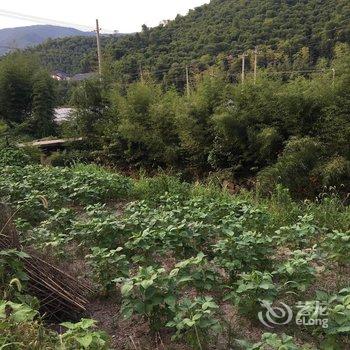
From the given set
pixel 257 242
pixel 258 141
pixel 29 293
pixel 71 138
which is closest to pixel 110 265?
pixel 29 293

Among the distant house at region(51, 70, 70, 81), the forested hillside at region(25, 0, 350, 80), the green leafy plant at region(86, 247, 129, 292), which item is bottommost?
the green leafy plant at region(86, 247, 129, 292)

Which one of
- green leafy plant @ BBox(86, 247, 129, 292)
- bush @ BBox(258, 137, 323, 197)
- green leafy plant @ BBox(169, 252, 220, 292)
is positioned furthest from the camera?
bush @ BBox(258, 137, 323, 197)

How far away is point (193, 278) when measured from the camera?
7.77ft

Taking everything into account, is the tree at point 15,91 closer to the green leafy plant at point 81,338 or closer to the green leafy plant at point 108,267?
the green leafy plant at point 108,267

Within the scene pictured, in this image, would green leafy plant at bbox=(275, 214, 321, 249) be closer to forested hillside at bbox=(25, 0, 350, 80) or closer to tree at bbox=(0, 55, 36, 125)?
tree at bbox=(0, 55, 36, 125)

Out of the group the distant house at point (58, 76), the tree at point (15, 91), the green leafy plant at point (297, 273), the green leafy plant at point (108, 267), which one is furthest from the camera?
the distant house at point (58, 76)

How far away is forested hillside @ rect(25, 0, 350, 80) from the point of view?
19.5m

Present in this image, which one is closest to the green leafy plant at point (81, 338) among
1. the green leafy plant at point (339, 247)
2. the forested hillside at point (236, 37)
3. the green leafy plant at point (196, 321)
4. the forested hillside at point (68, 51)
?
the green leafy plant at point (196, 321)

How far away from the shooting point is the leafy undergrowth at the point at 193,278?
192cm

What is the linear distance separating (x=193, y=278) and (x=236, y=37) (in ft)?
72.1

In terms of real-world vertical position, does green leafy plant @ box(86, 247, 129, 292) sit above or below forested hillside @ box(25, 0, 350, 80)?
below

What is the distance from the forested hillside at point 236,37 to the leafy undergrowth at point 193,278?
597 inches

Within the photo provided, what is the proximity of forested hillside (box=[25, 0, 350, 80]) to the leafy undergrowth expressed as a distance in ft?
49.8

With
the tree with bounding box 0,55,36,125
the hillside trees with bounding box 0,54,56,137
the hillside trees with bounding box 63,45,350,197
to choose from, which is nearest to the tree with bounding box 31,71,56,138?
the hillside trees with bounding box 0,54,56,137
